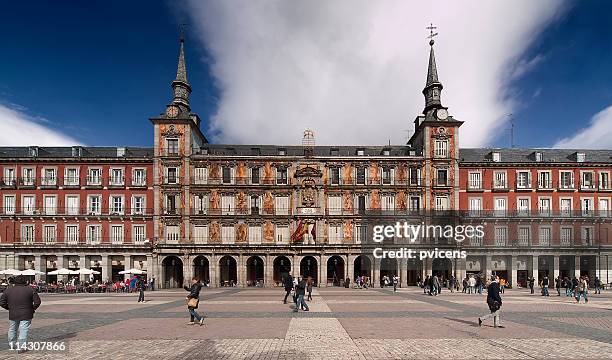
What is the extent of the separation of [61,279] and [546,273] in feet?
A: 191

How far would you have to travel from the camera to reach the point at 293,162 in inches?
2263

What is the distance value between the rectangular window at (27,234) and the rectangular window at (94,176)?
841 centimetres

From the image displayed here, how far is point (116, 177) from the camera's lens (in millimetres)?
56312

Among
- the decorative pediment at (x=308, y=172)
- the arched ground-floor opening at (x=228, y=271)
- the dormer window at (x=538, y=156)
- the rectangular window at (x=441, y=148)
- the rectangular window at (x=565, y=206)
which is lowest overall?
the arched ground-floor opening at (x=228, y=271)

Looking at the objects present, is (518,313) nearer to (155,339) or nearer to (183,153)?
(155,339)

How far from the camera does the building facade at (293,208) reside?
182 ft

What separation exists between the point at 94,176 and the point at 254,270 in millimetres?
22557

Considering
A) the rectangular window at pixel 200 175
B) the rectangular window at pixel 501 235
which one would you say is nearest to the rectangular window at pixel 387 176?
the rectangular window at pixel 501 235

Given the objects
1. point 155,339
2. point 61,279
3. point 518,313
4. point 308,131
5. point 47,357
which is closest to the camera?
point 47,357

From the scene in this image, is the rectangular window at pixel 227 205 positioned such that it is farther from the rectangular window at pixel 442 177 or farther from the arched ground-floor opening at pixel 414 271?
the rectangular window at pixel 442 177

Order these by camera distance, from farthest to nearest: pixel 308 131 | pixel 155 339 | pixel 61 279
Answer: pixel 308 131 < pixel 61 279 < pixel 155 339

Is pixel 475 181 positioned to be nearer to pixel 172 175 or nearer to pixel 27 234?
pixel 172 175

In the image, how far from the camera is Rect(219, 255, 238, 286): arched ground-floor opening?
56853 millimetres

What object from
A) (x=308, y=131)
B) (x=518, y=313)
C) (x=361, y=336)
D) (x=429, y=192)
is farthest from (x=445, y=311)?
(x=308, y=131)
